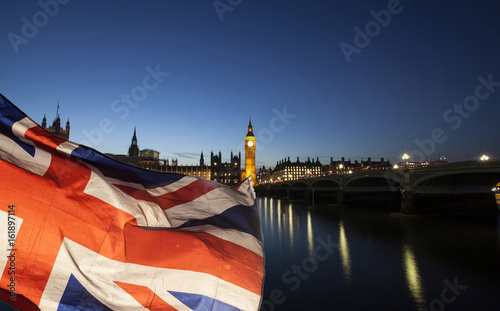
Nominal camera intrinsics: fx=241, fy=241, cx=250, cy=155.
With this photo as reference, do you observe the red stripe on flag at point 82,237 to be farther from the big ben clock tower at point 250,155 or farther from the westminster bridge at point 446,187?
the big ben clock tower at point 250,155

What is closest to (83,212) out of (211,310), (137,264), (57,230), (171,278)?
(57,230)

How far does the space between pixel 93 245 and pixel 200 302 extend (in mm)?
1079

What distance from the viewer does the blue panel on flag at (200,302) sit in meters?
2.15

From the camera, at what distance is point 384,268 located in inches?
485

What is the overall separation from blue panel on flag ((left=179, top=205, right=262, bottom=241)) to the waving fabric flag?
0.14 metres

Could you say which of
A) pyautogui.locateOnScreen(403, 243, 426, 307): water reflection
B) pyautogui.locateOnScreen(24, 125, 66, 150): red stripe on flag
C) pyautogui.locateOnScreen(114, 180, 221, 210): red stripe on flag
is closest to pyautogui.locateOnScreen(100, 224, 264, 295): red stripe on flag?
pyautogui.locateOnScreen(114, 180, 221, 210): red stripe on flag

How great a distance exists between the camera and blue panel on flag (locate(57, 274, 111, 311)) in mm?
2004

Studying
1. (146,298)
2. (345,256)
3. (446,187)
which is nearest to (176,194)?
(146,298)

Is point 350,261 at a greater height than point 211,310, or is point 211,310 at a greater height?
point 211,310

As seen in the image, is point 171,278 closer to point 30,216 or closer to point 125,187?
point 125,187

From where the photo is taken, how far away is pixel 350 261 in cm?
1354

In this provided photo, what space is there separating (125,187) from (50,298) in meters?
1.10

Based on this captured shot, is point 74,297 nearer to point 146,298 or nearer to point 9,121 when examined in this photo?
point 146,298

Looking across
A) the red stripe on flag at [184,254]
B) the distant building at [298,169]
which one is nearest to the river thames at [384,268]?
the red stripe on flag at [184,254]
